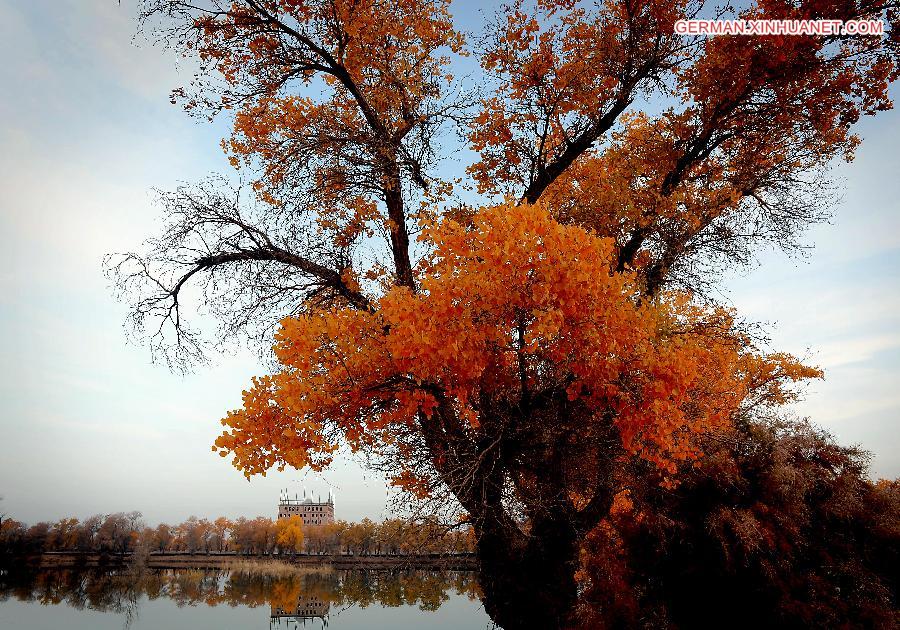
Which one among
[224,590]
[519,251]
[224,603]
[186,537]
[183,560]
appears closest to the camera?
[519,251]

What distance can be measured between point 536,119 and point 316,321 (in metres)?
6.05

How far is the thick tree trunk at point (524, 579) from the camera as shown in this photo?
30.3 feet

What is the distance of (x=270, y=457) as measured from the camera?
24.7ft

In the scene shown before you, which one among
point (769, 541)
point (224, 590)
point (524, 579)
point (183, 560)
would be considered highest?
point (769, 541)

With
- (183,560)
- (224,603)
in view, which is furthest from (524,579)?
(183,560)

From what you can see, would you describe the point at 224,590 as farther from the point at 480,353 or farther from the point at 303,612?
the point at 480,353

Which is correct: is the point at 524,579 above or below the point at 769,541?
below

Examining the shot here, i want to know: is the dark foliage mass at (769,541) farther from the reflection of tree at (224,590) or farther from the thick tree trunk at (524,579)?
the reflection of tree at (224,590)

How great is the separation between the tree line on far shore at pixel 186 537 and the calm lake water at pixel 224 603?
278 inches

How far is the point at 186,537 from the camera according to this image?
92.2 meters

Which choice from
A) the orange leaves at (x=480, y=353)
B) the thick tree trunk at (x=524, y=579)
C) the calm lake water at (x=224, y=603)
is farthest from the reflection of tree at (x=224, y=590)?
the orange leaves at (x=480, y=353)

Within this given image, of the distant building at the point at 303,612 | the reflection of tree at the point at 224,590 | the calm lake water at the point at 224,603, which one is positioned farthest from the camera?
the reflection of tree at the point at 224,590

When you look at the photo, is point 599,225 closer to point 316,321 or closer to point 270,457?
point 316,321

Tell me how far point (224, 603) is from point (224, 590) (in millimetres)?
8252
